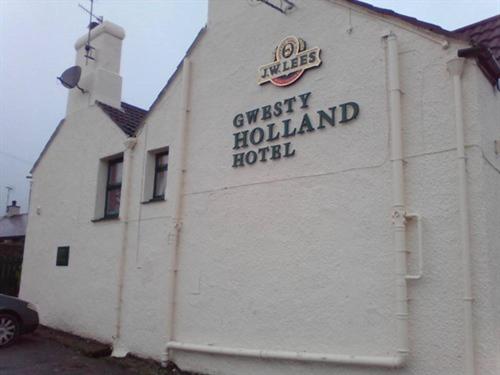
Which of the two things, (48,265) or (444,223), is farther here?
(48,265)

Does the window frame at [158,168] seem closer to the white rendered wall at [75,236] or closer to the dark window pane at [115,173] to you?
the white rendered wall at [75,236]

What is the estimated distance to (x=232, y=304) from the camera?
844cm

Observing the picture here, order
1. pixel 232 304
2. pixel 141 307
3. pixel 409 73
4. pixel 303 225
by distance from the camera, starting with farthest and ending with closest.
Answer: pixel 141 307 → pixel 232 304 → pixel 303 225 → pixel 409 73

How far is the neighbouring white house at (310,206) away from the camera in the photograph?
252 inches

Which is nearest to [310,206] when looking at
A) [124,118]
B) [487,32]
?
[487,32]

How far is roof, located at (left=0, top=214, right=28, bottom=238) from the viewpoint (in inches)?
1190

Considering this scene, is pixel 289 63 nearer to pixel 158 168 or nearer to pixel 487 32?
pixel 487 32

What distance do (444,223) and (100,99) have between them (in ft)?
31.0

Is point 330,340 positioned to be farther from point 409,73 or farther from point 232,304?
point 409,73

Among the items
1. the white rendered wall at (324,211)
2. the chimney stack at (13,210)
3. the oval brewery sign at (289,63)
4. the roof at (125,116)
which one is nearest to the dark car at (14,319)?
the white rendered wall at (324,211)

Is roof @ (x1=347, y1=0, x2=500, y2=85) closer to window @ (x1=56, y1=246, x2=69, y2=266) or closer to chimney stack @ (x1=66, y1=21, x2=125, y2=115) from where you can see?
chimney stack @ (x1=66, y1=21, x2=125, y2=115)

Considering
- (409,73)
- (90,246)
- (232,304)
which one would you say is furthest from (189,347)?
(409,73)

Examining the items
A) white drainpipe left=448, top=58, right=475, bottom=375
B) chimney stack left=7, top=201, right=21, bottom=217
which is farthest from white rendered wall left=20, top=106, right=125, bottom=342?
chimney stack left=7, top=201, right=21, bottom=217

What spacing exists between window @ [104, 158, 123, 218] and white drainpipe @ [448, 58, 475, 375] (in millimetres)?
7771
